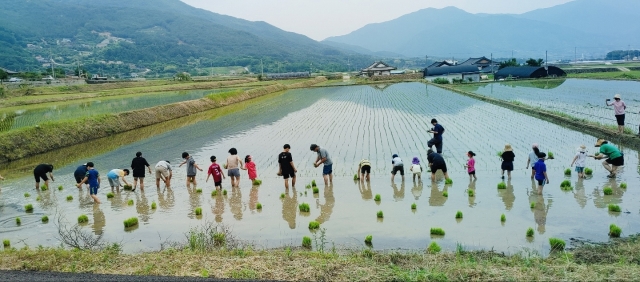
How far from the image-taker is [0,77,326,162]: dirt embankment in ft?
56.7

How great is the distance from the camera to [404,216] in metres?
8.22

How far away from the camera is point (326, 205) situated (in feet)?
30.3

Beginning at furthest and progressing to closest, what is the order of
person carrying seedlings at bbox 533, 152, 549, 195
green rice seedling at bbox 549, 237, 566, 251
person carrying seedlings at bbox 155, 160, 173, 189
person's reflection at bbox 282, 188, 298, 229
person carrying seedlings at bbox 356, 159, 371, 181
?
person carrying seedlings at bbox 155, 160, 173, 189
person carrying seedlings at bbox 356, 159, 371, 181
person carrying seedlings at bbox 533, 152, 549, 195
person's reflection at bbox 282, 188, 298, 229
green rice seedling at bbox 549, 237, 566, 251

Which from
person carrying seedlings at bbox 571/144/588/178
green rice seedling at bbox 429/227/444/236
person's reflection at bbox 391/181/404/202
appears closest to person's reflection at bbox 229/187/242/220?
person's reflection at bbox 391/181/404/202

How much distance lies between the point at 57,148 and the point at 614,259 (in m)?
20.1

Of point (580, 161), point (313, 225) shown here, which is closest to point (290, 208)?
point (313, 225)

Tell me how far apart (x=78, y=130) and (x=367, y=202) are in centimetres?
1672

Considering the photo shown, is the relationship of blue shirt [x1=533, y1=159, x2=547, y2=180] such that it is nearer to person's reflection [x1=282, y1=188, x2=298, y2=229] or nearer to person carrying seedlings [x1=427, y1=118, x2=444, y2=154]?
person carrying seedlings [x1=427, y1=118, x2=444, y2=154]

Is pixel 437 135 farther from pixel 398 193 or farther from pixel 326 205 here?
pixel 326 205

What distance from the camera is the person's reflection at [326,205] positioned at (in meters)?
8.41

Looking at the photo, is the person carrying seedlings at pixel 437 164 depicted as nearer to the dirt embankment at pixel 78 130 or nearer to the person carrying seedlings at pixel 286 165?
the person carrying seedlings at pixel 286 165

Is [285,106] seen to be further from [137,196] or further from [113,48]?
[113,48]

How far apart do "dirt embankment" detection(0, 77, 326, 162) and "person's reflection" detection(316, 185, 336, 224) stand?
13.4m

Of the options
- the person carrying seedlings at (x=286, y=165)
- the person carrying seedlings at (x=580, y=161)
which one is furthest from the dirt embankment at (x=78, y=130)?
the person carrying seedlings at (x=580, y=161)
